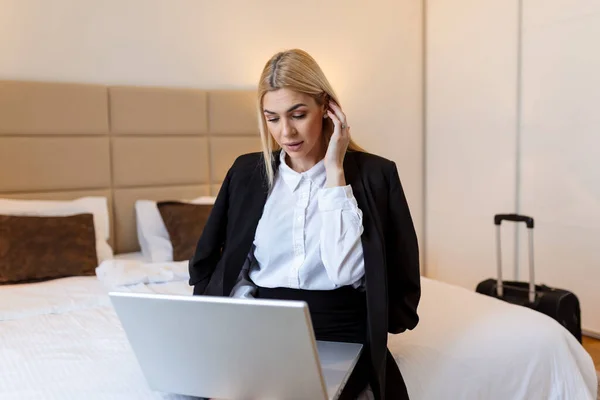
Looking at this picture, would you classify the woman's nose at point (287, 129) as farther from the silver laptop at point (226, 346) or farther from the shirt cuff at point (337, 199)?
the silver laptop at point (226, 346)

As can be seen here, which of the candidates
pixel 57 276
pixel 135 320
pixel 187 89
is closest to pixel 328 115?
pixel 135 320

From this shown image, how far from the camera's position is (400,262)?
1.45 metres

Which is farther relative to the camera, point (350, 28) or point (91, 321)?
point (350, 28)

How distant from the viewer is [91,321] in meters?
1.96

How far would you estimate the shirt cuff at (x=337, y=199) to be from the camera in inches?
54.6

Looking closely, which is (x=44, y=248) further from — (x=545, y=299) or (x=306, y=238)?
(x=545, y=299)

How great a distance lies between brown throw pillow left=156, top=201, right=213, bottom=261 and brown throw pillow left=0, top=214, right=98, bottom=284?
0.39m

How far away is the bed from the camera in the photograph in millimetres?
1581

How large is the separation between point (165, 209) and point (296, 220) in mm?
1687

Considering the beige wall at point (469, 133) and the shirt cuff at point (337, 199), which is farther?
the beige wall at point (469, 133)

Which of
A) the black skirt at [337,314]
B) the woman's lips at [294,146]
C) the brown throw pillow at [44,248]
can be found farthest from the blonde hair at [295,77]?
the brown throw pillow at [44,248]

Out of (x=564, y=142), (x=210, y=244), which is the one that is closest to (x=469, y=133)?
(x=564, y=142)

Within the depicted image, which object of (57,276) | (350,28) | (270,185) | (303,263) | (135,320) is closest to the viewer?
(135,320)

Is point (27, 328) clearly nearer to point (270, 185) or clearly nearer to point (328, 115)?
point (270, 185)
